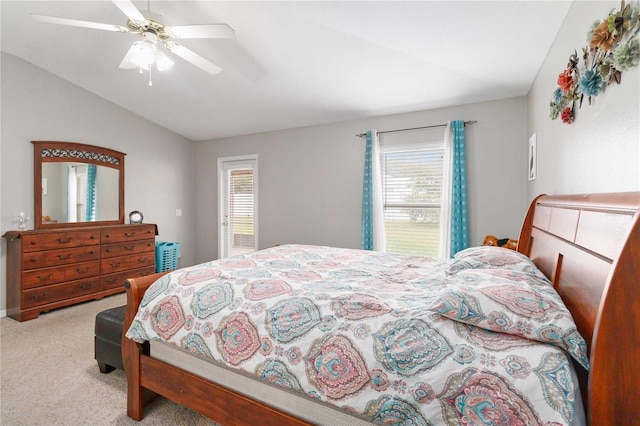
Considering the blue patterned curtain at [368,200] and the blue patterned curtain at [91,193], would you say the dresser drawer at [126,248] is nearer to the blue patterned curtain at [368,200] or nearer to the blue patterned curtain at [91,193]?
the blue patterned curtain at [91,193]

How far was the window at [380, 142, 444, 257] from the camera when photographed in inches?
140

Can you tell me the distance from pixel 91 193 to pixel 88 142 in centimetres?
71

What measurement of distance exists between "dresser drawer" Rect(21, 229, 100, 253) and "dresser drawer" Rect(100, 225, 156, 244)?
0.11 metres

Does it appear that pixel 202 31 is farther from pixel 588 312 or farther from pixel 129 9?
pixel 588 312

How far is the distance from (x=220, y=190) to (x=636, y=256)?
5265mm

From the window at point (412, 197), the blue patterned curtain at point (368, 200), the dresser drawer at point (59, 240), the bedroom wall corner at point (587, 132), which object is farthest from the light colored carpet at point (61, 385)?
the window at point (412, 197)

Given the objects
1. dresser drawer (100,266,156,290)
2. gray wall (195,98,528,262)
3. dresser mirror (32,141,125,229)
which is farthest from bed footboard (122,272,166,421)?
dresser mirror (32,141,125,229)

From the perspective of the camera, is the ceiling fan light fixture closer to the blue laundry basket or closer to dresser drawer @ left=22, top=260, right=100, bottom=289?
dresser drawer @ left=22, top=260, right=100, bottom=289

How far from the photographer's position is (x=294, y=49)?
9.07 feet

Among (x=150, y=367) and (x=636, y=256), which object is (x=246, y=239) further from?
(x=636, y=256)

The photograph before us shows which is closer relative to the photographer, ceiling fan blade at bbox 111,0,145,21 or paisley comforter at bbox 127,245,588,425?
paisley comforter at bbox 127,245,588,425

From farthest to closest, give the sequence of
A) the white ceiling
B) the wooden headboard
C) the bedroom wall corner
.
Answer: the white ceiling < the bedroom wall corner < the wooden headboard

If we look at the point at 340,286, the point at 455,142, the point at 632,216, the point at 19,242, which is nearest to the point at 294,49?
the point at 455,142

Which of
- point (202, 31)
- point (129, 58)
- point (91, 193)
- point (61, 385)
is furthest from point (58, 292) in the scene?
point (202, 31)
